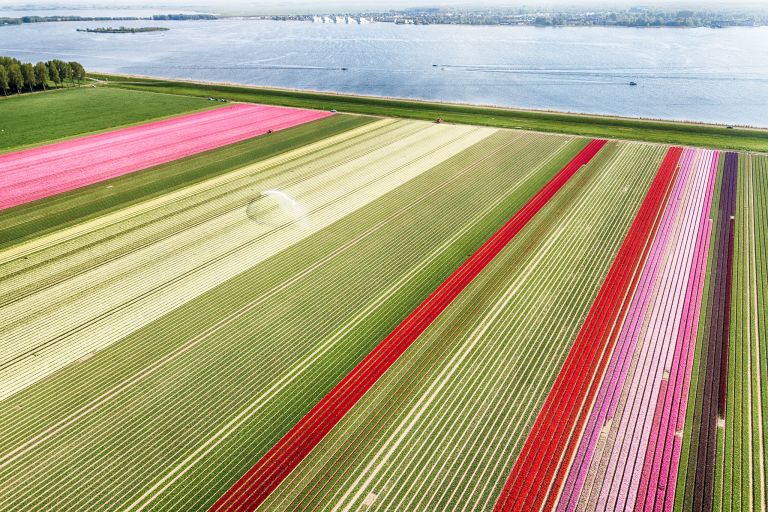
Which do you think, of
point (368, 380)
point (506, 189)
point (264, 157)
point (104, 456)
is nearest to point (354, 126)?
point (264, 157)

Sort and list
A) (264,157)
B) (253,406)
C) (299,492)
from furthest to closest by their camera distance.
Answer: (264,157)
(253,406)
(299,492)

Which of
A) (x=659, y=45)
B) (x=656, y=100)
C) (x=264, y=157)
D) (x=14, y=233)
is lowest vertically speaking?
(x=14, y=233)

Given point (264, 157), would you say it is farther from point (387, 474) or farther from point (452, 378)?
point (387, 474)

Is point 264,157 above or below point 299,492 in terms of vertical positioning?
above

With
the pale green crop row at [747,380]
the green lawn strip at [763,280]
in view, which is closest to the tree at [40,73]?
the pale green crop row at [747,380]

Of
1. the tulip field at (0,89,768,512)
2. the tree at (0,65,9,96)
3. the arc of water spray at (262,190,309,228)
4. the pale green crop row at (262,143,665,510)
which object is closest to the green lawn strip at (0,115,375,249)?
the tulip field at (0,89,768,512)

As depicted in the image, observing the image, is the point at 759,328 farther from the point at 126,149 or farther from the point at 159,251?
the point at 126,149

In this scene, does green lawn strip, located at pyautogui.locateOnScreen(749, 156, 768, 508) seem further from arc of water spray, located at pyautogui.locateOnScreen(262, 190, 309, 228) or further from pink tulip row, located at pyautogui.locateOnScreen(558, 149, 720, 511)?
arc of water spray, located at pyautogui.locateOnScreen(262, 190, 309, 228)

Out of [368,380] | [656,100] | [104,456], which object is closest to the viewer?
[104,456]
